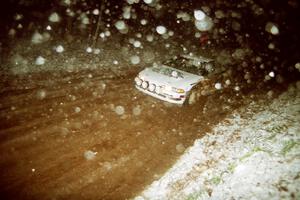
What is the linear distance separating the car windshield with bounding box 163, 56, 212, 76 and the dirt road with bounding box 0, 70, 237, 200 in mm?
1200

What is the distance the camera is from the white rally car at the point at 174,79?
27.0 feet

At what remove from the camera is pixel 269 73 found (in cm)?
1697

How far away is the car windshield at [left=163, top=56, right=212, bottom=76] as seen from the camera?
9.35m

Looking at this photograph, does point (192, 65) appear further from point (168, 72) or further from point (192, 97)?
point (192, 97)

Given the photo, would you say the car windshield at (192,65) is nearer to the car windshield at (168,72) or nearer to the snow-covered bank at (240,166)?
the car windshield at (168,72)

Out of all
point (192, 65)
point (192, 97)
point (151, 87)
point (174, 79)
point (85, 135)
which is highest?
point (192, 65)

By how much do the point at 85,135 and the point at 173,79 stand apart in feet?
11.7

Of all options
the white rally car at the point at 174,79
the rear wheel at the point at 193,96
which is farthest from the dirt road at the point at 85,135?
the white rally car at the point at 174,79

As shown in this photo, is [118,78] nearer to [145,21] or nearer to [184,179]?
[184,179]

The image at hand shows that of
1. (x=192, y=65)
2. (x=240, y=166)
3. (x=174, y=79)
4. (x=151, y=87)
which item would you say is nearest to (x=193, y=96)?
(x=174, y=79)

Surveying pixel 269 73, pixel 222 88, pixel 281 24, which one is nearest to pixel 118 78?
pixel 222 88

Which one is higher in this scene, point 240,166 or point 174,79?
point 174,79

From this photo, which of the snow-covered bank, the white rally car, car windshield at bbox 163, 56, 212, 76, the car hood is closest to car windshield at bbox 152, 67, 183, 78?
the white rally car

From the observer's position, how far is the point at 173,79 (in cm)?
849
